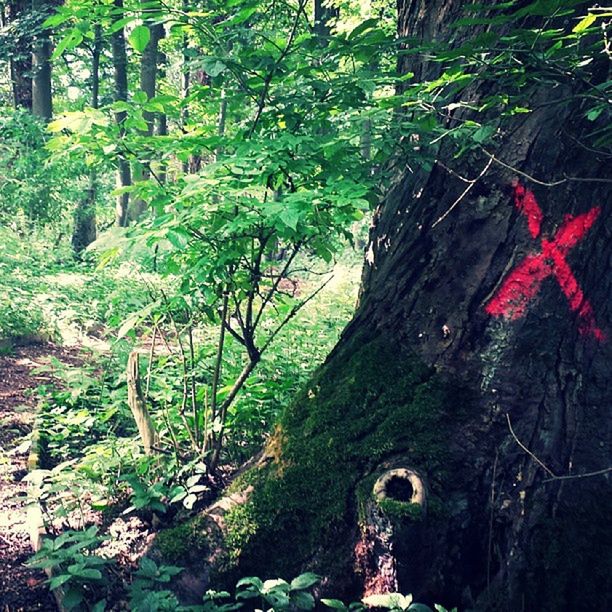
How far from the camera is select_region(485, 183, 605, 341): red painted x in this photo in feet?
8.40

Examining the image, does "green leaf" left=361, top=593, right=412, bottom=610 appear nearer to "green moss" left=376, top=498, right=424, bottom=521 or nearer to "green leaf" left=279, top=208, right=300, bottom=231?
"green moss" left=376, top=498, right=424, bottom=521

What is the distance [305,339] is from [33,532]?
3903 mm

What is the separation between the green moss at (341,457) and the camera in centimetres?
259

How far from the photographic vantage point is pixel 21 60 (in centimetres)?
1245

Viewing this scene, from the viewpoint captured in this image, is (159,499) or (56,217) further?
(56,217)

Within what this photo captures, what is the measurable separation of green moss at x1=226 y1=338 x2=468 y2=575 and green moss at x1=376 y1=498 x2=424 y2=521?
19cm

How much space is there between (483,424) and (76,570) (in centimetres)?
188

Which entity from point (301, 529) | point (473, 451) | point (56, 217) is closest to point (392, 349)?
point (473, 451)

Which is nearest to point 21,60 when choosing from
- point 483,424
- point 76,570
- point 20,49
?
point 20,49

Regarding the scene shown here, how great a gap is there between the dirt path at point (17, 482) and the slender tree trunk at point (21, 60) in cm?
761

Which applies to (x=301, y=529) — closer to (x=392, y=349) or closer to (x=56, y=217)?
(x=392, y=349)

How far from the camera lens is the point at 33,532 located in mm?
3119

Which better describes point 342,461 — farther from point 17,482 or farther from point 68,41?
point 17,482

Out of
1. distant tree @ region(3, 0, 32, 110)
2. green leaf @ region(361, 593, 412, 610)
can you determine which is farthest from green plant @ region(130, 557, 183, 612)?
distant tree @ region(3, 0, 32, 110)
